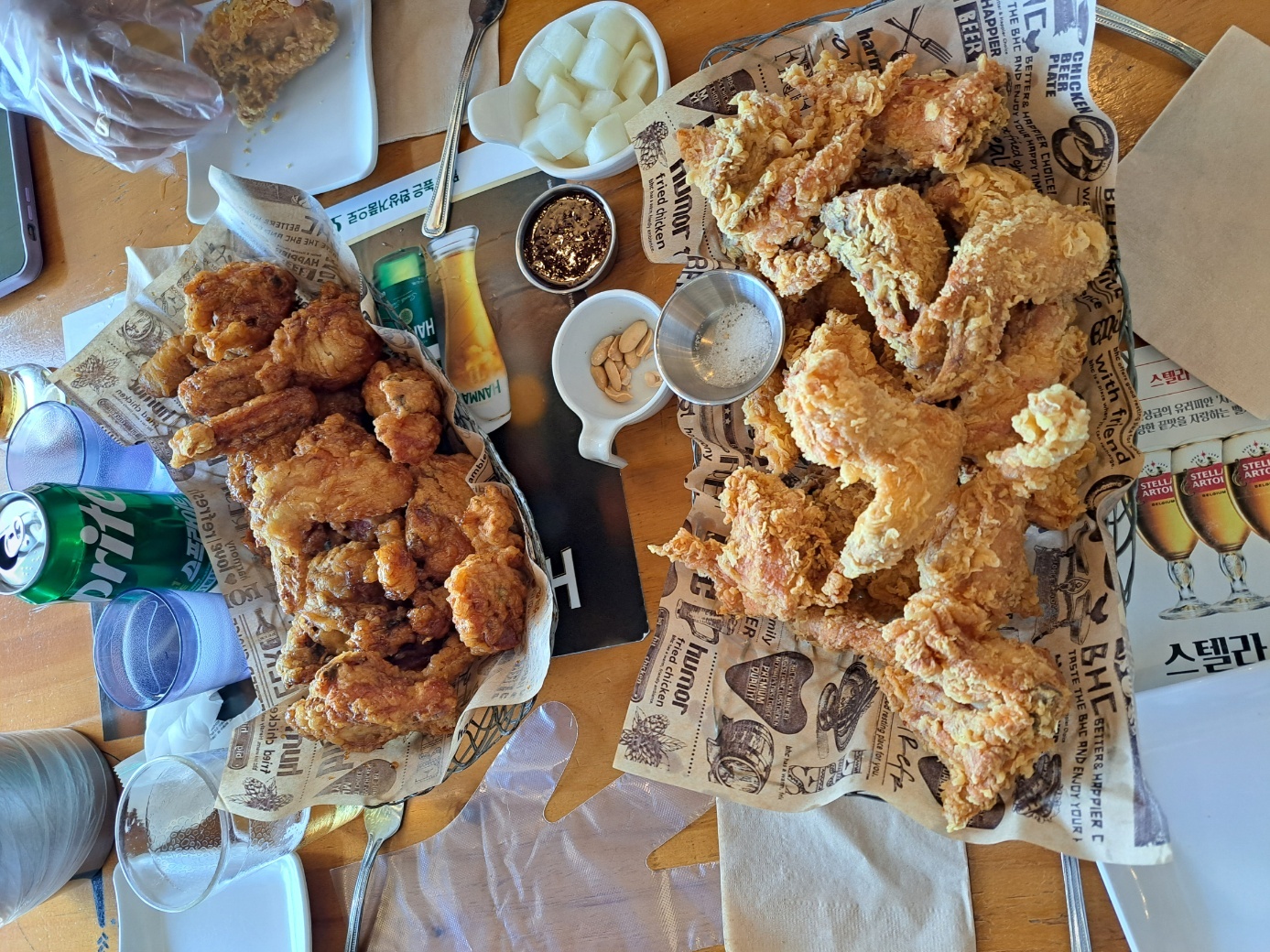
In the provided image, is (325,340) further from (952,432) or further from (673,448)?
(952,432)

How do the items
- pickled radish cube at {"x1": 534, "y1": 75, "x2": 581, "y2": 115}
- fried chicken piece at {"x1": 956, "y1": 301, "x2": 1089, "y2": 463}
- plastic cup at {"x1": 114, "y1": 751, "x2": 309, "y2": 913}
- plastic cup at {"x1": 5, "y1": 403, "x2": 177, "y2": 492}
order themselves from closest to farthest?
fried chicken piece at {"x1": 956, "y1": 301, "x2": 1089, "y2": 463}, plastic cup at {"x1": 114, "y1": 751, "x2": 309, "y2": 913}, pickled radish cube at {"x1": 534, "y1": 75, "x2": 581, "y2": 115}, plastic cup at {"x1": 5, "y1": 403, "x2": 177, "y2": 492}

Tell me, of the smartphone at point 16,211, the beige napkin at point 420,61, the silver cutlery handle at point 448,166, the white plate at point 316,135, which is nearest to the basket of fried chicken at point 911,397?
the silver cutlery handle at point 448,166

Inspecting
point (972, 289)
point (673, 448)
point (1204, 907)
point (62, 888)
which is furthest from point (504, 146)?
point (62, 888)

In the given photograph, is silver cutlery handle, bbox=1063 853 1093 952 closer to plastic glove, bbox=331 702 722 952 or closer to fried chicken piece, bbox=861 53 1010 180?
plastic glove, bbox=331 702 722 952

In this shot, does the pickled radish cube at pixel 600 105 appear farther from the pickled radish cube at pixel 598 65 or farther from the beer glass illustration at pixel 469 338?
the beer glass illustration at pixel 469 338

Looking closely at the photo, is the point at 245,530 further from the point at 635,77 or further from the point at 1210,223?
the point at 1210,223

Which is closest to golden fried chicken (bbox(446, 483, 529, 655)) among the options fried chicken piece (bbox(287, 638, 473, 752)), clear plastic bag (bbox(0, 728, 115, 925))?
fried chicken piece (bbox(287, 638, 473, 752))
